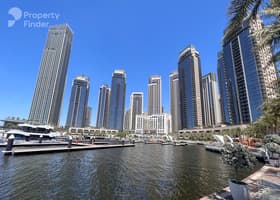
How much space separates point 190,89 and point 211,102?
127 feet

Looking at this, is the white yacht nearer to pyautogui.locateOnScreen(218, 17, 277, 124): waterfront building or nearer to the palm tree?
the palm tree

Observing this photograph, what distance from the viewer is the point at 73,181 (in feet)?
43.6

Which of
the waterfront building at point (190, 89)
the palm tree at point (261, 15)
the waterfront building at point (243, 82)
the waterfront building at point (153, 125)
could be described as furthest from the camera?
the waterfront building at point (153, 125)

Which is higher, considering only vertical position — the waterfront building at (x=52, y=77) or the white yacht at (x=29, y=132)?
the waterfront building at (x=52, y=77)

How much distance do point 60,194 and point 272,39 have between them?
47.2 ft

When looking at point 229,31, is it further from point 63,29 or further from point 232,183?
point 63,29

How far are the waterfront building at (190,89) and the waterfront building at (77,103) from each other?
121 metres

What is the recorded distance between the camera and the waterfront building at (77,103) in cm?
18588

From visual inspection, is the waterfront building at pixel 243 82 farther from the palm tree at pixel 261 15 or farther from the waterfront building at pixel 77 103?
the waterfront building at pixel 77 103

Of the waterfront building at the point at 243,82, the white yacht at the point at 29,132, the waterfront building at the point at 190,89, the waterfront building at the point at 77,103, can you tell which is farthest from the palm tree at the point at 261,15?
the waterfront building at the point at 77,103

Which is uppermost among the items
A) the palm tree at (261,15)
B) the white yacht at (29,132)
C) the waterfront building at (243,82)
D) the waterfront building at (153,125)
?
the waterfront building at (243,82)

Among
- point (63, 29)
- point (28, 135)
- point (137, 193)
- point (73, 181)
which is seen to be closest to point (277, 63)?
point (137, 193)

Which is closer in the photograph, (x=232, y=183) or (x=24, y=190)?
(x=232, y=183)

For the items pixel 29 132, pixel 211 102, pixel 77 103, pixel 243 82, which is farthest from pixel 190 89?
pixel 29 132
